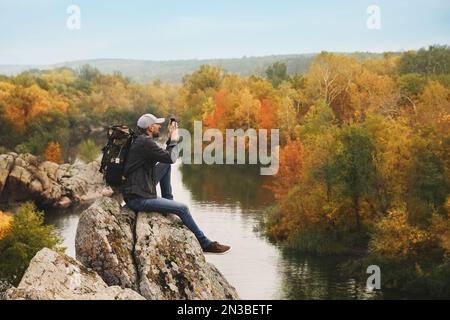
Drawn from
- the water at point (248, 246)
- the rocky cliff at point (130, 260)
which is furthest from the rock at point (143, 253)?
the water at point (248, 246)

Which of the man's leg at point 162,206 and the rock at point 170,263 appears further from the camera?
the man's leg at point 162,206

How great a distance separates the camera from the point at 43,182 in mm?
62781

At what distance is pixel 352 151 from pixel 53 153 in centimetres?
3853

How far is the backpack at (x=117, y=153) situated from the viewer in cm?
1211

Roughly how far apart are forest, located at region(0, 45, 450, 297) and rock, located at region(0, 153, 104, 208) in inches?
282

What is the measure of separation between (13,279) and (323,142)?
19400 mm

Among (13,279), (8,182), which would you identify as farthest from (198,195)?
(13,279)

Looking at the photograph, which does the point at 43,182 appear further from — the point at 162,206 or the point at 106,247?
the point at 106,247

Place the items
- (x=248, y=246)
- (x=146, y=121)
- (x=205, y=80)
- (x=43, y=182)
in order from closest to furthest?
(x=146, y=121) < (x=248, y=246) < (x=43, y=182) < (x=205, y=80)

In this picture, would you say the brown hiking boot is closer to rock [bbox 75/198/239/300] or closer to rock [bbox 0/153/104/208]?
rock [bbox 75/198/239/300]

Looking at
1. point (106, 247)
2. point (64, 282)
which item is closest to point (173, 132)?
point (106, 247)

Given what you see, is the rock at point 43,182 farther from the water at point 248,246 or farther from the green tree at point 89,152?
the green tree at point 89,152
